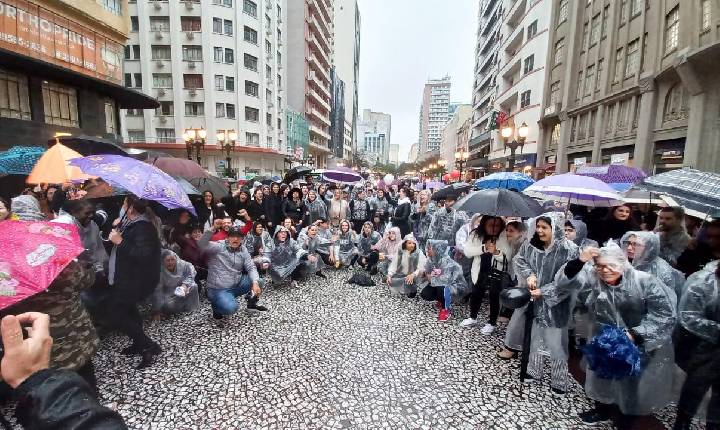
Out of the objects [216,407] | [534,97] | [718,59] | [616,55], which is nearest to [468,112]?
[534,97]

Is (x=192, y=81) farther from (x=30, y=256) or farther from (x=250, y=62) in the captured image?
(x=30, y=256)

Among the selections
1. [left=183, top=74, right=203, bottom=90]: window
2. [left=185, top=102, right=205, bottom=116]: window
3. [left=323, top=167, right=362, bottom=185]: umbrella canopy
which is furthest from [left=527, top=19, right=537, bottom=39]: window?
[left=185, top=102, right=205, bottom=116]: window

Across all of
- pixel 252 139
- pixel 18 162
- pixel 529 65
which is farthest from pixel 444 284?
pixel 252 139

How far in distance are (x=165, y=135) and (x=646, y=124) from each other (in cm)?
3814

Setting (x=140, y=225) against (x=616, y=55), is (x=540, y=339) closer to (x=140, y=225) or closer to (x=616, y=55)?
(x=140, y=225)

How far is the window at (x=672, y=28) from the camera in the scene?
13391 millimetres

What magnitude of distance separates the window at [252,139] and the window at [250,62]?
7070 mm

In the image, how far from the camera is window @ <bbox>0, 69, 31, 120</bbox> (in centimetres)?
1236

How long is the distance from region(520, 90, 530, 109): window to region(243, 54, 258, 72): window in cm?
2768

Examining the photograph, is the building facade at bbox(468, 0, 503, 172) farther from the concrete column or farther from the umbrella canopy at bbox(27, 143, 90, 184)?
the umbrella canopy at bbox(27, 143, 90, 184)

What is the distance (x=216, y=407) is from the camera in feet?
10.9

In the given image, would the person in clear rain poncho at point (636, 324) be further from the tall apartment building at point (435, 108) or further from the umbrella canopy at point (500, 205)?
the tall apartment building at point (435, 108)

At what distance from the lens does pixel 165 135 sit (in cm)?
3353

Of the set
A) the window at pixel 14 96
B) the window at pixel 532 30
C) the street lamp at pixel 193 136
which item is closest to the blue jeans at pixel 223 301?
the street lamp at pixel 193 136
